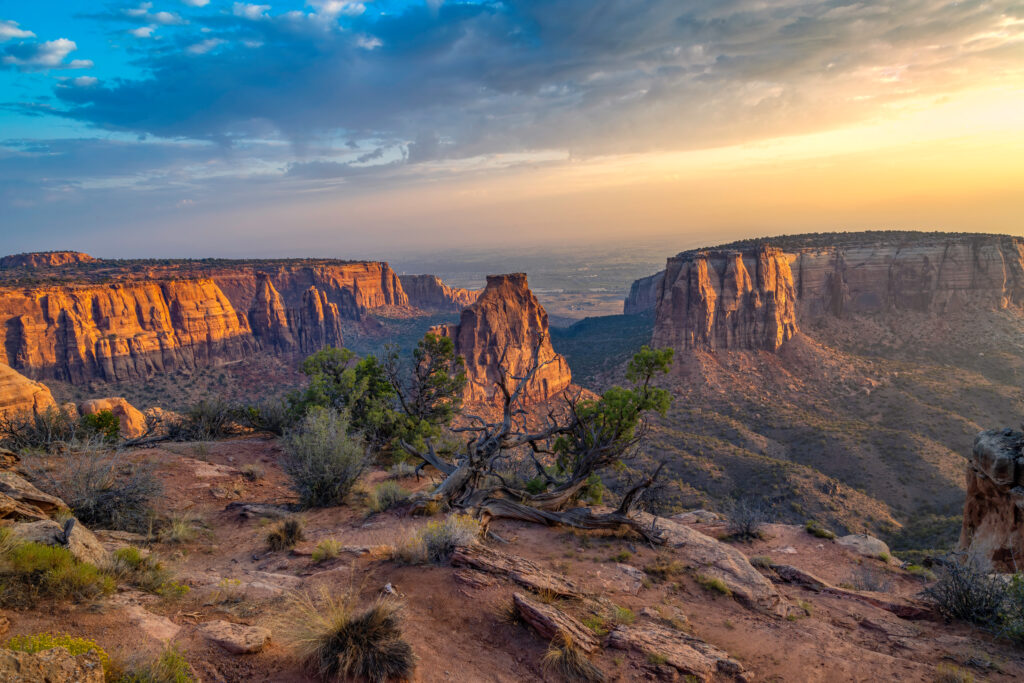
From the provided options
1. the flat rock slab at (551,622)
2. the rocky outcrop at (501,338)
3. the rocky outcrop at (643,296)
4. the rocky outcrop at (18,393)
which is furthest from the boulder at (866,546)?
the rocky outcrop at (643,296)

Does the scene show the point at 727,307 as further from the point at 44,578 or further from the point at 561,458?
the point at 44,578

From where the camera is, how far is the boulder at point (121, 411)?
23219 mm

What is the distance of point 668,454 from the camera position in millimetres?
38250

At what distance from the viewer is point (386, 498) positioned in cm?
1226

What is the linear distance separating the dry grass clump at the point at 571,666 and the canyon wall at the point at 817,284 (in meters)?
58.6

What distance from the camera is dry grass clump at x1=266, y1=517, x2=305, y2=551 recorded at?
9578 millimetres

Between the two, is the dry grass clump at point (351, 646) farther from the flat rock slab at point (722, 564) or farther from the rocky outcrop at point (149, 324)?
the rocky outcrop at point (149, 324)

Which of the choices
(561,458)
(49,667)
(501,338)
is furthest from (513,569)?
(501,338)

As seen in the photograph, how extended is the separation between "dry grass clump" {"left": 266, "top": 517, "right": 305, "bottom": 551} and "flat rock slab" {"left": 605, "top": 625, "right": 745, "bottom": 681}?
21.9 ft

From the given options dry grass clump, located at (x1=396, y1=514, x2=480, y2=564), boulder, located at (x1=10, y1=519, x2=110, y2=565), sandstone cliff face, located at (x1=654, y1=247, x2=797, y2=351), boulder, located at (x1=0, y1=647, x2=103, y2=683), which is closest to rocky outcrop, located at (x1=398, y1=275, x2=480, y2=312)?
sandstone cliff face, located at (x1=654, y1=247, x2=797, y2=351)

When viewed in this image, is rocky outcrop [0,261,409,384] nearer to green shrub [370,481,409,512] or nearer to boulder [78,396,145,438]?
boulder [78,396,145,438]

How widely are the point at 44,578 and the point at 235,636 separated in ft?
7.66

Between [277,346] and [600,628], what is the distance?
85.6m

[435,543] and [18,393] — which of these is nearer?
[435,543]
